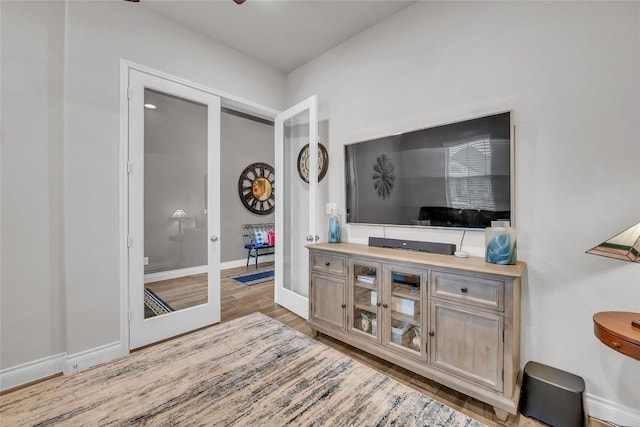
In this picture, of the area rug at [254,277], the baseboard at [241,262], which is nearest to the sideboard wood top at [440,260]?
the area rug at [254,277]

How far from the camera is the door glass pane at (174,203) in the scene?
2.51 metres

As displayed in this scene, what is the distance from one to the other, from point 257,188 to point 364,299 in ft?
14.3

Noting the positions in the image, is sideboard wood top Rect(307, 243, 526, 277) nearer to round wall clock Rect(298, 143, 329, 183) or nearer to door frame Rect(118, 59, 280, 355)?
round wall clock Rect(298, 143, 329, 183)

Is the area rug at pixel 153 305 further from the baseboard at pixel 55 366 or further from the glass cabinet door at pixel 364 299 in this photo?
the glass cabinet door at pixel 364 299

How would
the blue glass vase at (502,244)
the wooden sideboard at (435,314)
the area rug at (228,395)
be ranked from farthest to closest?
the blue glass vase at (502,244) → the wooden sideboard at (435,314) → the area rug at (228,395)

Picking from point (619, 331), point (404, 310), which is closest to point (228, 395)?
point (404, 310)

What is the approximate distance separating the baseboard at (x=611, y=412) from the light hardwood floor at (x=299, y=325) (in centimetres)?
6

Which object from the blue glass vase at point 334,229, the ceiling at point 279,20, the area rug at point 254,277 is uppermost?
the ceiling at point 279,20

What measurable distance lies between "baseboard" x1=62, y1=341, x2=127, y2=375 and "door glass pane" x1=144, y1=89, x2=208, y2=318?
1.08ft

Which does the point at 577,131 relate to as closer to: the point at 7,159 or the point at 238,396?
the point at 238,396

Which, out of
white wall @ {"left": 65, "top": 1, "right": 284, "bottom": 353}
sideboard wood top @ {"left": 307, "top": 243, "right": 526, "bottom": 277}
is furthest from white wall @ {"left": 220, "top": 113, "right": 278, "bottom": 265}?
sideboard wood top @ {"left": 307, "top": 243, "right": 526, "bottom": 277}

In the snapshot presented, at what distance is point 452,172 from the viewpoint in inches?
81.6

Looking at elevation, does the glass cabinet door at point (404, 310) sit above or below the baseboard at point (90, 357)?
above

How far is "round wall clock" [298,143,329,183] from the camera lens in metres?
3.08
